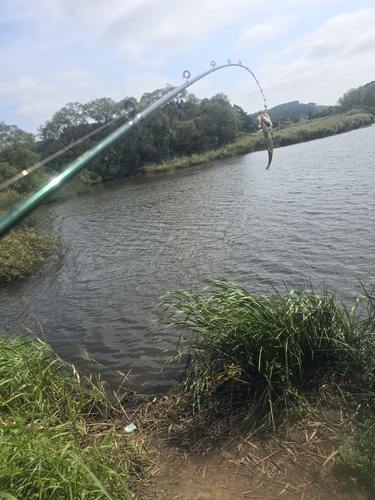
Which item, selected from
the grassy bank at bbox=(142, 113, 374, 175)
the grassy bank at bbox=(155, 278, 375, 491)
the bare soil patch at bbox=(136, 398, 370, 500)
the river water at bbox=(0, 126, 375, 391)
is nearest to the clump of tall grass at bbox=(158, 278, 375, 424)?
the grassy bank at bbox=(155, 278, 375, 491)

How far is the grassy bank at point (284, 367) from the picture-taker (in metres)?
3.62

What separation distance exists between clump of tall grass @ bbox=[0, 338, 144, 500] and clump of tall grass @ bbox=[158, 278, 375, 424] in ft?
3.92

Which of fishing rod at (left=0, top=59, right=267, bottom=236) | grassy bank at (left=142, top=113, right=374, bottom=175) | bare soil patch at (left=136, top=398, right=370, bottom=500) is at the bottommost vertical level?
bare soil patch at (left=136, top=398, right=370, bottom=500)

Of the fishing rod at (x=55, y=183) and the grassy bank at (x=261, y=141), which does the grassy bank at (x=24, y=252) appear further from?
the grassy bank at (x=261, y=141)

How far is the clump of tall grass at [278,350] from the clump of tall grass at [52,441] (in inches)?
47.1

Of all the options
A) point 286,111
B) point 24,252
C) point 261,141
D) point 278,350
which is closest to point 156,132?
point 261,141

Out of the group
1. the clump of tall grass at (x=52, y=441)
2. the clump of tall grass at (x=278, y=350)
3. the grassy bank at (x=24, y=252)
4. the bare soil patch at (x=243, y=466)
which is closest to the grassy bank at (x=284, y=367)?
the clump of tall grass at (x=278, y=350)

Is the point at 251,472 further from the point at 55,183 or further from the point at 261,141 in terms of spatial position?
the point at 261,141

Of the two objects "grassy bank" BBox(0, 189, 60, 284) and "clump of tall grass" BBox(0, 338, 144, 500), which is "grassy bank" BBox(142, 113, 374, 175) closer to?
"grassy bank" BBox(0, 189, 60, 284)

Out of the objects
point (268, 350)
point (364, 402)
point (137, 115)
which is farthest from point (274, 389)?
point (137, 115)

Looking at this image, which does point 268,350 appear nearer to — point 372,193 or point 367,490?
point 367,490

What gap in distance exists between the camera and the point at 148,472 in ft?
11.0

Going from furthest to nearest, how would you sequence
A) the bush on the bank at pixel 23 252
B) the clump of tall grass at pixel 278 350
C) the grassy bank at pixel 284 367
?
the bush on the bank at pixel 23 252
the clump of tall grass at pixel 278 350
the grassy bank at pixel 284 367

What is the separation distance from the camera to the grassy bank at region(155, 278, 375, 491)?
3615mm
